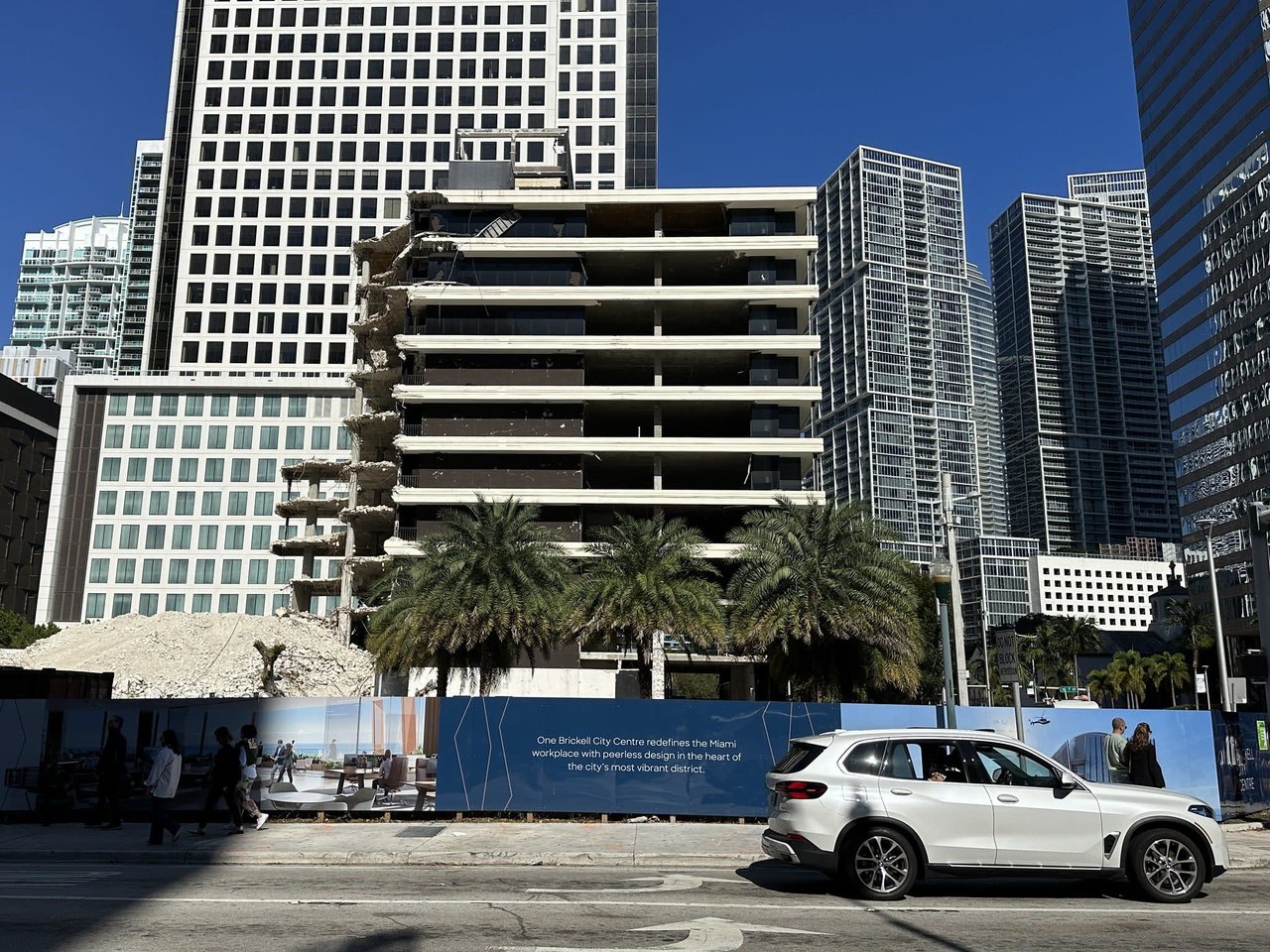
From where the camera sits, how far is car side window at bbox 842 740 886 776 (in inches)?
454

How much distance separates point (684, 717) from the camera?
19.0 m

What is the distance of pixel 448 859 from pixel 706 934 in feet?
21.3

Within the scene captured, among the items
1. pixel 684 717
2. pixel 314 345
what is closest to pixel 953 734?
pixel 684 717

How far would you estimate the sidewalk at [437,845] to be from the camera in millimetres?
14750

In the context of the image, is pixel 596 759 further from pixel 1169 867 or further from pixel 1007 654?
pixel 1169 867

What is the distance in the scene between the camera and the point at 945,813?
11.4 m

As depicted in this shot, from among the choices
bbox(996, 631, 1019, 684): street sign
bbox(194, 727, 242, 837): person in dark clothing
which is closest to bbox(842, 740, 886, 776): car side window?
bbox(996, 631, 1019, 684): street sign

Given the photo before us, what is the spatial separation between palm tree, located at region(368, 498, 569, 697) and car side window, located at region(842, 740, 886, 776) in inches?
1019

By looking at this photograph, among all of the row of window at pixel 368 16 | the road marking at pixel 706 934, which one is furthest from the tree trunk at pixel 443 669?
the row of window at pixel 368 16

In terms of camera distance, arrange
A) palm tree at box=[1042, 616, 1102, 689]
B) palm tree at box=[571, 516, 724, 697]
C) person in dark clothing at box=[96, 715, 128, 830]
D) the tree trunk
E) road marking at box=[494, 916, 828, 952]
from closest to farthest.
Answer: road marking at box=[494, 916, 828, 952] → person in dark clothing at box=[96, 715, 128, 830] → palm tree at box=[571, 516, 724, 697] → the tree trunk → palm tree at box=[1042, 616, 1102, 689]

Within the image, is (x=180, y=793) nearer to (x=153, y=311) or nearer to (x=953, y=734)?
(x=953, y=734)

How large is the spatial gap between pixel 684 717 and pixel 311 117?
312ft

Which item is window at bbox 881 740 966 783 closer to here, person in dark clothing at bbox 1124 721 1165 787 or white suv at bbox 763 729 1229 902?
white suv at bbox 763 729 1229 902

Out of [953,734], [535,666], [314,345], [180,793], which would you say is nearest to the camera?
[953,734]
